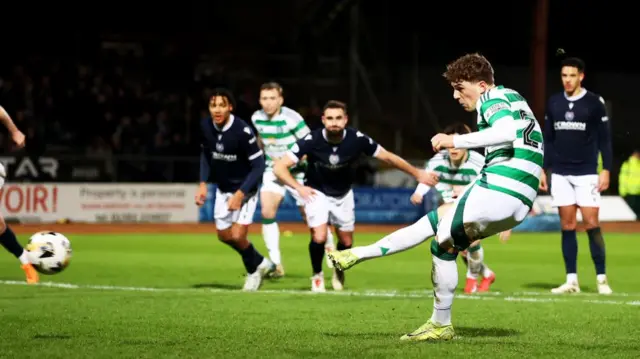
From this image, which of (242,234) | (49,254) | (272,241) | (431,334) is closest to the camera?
(431,334)

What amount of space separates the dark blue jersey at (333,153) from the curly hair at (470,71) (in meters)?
4.39

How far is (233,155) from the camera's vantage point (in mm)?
11922

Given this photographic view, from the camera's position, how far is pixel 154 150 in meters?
26.8

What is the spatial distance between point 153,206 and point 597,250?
1498 cm

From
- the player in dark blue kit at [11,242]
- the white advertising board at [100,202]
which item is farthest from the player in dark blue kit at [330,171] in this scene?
the white advertising board at [100,202]

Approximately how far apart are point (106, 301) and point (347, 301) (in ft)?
7.34

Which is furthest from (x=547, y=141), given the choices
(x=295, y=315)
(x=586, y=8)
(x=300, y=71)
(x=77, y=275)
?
(x=586, y=8)

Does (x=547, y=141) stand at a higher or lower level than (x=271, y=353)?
higher

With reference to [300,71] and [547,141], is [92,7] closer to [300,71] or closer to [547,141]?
[300,71]

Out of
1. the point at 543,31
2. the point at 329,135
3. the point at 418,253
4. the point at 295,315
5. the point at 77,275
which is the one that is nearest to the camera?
the point at 295,315

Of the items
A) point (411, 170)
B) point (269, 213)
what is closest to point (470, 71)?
point (411, 170)

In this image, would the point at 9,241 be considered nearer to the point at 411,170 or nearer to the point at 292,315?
the point at 292,315

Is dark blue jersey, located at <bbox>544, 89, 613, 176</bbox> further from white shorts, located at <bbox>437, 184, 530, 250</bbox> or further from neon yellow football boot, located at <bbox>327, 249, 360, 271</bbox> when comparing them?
neon yellow football boot, located at <bbox>327, 249, 360, 271</bbox>

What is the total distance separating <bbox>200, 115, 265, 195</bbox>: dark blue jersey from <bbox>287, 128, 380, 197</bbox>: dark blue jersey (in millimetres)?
458
